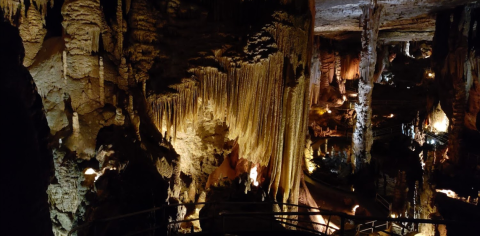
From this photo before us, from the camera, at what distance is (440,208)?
721 cm

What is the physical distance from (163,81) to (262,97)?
2598 mm

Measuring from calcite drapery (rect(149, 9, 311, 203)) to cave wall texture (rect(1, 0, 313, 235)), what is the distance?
0.03m

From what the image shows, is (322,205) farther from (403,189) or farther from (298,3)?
(298,3)

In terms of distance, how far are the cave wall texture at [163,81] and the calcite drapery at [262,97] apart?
0.09ft

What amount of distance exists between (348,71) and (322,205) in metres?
12.3

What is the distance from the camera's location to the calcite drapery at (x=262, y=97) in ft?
24.8

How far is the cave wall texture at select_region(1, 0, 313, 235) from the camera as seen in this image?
7.56m

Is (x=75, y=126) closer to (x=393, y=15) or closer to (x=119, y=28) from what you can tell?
(x=119, y=28)


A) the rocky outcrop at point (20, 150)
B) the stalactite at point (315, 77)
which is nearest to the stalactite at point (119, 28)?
the rocky outcrop at point (20, 150)

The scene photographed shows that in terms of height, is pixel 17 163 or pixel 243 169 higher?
pixel 17 163

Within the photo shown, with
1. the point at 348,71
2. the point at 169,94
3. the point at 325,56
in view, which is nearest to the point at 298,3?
the point at 169,94

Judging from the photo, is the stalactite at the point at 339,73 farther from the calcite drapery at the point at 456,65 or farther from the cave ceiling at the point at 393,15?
the calcite drapery at the point at 456,65

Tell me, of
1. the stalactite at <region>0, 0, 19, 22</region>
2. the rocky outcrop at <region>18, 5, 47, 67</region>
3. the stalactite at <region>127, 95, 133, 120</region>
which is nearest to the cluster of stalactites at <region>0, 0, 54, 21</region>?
the stalactite at <region>0, 0, 19, 22</region>

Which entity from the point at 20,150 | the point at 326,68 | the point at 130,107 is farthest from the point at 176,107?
the point at 326,68
